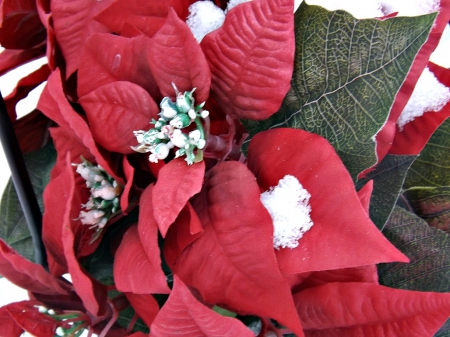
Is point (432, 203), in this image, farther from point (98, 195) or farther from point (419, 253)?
point (98, 195)

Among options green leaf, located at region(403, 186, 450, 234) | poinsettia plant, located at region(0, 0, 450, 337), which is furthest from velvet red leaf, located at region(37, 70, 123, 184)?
green leaf, located at region(403, 186, 450, 234)

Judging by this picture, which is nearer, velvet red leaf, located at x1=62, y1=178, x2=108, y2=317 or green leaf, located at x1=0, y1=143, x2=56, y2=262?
velvet red leaf, located at x1=62, y1=178, x2=108, y2=317

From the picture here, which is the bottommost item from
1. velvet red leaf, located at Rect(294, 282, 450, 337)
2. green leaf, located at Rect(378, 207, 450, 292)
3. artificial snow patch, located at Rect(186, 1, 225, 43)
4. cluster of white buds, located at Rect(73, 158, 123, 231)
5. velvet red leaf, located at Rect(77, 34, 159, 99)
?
green leaf, located at Rect(378, 207, 450, 292)

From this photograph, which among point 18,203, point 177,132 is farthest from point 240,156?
point 18,203

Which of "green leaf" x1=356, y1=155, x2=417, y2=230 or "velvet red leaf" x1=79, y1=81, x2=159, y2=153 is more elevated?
"velvet red leaf" x1=79, y1=81, x2=159, y2=153

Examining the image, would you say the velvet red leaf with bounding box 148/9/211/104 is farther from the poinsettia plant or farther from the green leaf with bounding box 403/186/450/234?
the green leaf with bounding box 403/186/450/234

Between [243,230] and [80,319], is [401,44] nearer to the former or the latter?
[243,230]
